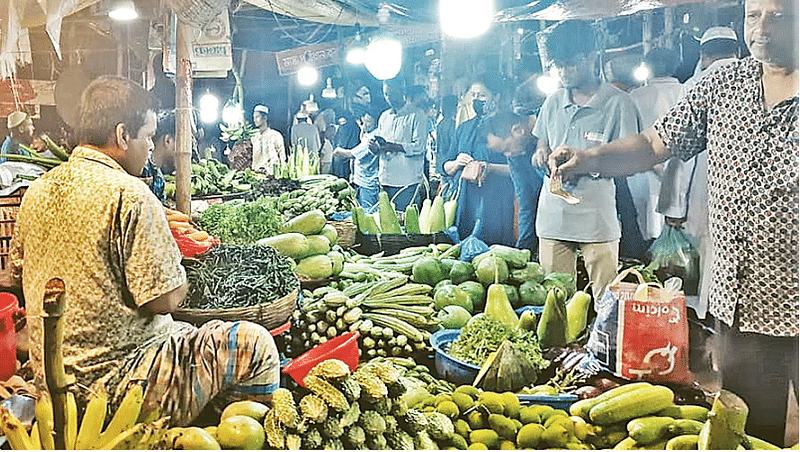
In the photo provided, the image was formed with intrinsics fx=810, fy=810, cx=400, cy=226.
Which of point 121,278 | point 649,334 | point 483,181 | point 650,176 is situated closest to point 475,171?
point 483,181

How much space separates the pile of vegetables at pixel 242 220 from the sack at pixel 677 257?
1.26 metres

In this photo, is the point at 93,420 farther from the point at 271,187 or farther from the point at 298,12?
the point at 298,12

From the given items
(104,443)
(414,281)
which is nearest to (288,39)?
(414,281)

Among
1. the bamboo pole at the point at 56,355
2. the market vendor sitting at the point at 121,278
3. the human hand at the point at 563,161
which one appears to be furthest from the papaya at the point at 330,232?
the bamboo pole at the point at 56,355

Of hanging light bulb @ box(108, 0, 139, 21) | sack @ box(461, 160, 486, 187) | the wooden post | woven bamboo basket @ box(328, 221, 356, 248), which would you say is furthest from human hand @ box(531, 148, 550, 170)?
hanging light bulb @ box(108, 0, 139, 21)

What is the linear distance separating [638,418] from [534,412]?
1.11 ft

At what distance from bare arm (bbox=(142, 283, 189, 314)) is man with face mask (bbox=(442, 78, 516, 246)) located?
3.07 ft

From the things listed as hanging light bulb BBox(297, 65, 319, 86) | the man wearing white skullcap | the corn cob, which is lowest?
the corn cob

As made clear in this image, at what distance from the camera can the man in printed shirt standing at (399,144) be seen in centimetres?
268

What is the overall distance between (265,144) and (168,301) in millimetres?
604

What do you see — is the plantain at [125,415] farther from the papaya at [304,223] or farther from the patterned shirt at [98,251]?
the papaya at [304,223]

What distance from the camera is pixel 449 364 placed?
272 centimetres

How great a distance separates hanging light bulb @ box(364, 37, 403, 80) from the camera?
266 centimetres

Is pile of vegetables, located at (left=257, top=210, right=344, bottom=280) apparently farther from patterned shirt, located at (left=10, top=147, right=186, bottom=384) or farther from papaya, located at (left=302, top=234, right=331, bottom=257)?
patterned shirt, located at (left=10, top=147, right=186, bottom=384)
